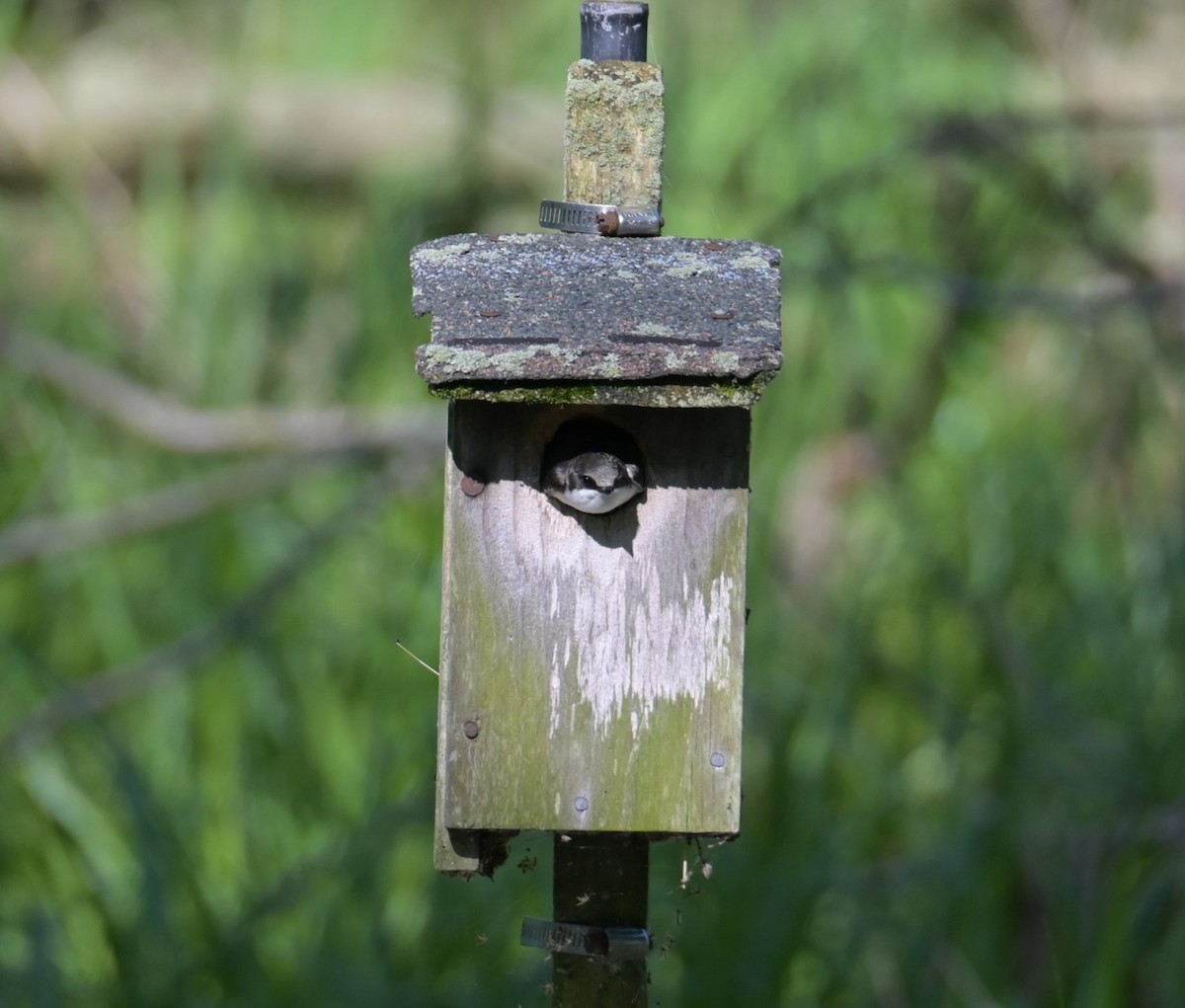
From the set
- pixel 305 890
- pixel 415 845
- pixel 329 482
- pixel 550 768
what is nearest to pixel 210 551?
pixel 329 482

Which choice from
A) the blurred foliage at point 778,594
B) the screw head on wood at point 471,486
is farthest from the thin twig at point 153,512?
the screw head on wood at point 471,486

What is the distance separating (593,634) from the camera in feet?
5.92

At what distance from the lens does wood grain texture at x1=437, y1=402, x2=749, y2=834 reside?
1778 mm

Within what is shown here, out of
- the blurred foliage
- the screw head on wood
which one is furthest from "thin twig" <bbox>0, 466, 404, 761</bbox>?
the screw head on wood

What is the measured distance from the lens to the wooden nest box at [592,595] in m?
1.76

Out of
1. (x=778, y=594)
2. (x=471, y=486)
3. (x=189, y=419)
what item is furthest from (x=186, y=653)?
(x=471, y=486)

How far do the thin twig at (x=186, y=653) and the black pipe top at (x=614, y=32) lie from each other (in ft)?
5.90

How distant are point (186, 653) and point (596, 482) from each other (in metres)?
1.99

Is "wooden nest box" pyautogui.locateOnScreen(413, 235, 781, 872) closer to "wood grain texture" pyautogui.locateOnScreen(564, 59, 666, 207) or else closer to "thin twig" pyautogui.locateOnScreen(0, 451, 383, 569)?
"wood grain texture" pyautogui.locateOnScreen(564, 59, 666, 207)

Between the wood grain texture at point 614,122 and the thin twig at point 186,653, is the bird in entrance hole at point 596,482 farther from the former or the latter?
the thin twig at point 186,653

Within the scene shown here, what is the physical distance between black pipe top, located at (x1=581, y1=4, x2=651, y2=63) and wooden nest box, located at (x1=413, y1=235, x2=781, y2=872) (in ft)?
0.74

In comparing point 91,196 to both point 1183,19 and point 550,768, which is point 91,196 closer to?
point 1183,19

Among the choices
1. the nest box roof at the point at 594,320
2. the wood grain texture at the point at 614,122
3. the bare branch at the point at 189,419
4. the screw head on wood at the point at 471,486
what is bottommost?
the screw head on wood at the point at 471,486

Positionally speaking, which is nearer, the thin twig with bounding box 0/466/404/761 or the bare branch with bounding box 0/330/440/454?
the thin twig with bounding box 0/466/404/761
